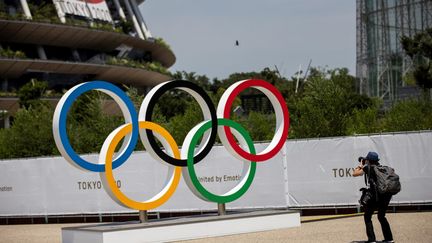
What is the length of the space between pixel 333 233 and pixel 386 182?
3.73m

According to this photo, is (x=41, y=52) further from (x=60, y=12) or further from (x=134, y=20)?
(x=134, y=20)

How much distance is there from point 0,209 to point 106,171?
46.5ft

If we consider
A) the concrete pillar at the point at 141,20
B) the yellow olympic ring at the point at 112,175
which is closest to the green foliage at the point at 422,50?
the yellow olympic ring at the point at 112,175

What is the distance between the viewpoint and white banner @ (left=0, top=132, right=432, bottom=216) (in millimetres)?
24312

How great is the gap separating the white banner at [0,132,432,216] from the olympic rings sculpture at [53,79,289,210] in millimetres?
3116

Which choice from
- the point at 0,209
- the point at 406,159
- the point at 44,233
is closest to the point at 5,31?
the point at 0,209

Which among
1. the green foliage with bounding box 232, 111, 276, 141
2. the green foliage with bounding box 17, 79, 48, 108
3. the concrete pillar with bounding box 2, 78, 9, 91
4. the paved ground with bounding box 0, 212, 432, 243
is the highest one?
the concrete pillar with bounding box 2, 78, 9, 91

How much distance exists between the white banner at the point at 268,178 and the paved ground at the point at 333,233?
4.24 ft

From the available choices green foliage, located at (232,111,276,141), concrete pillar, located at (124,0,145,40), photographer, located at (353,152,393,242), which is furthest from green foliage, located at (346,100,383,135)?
concrete pillar, located at (124,0,145,40)

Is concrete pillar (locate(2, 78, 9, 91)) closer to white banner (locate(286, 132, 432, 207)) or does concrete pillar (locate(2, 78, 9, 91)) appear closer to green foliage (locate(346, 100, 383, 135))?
green foliage (locate(346, 100, 383, 135))

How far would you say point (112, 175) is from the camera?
19.4 meters

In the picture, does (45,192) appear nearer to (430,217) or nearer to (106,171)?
(106,171)

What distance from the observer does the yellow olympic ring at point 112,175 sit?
1945 centimetres

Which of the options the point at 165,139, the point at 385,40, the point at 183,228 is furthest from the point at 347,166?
the point at 385,40
